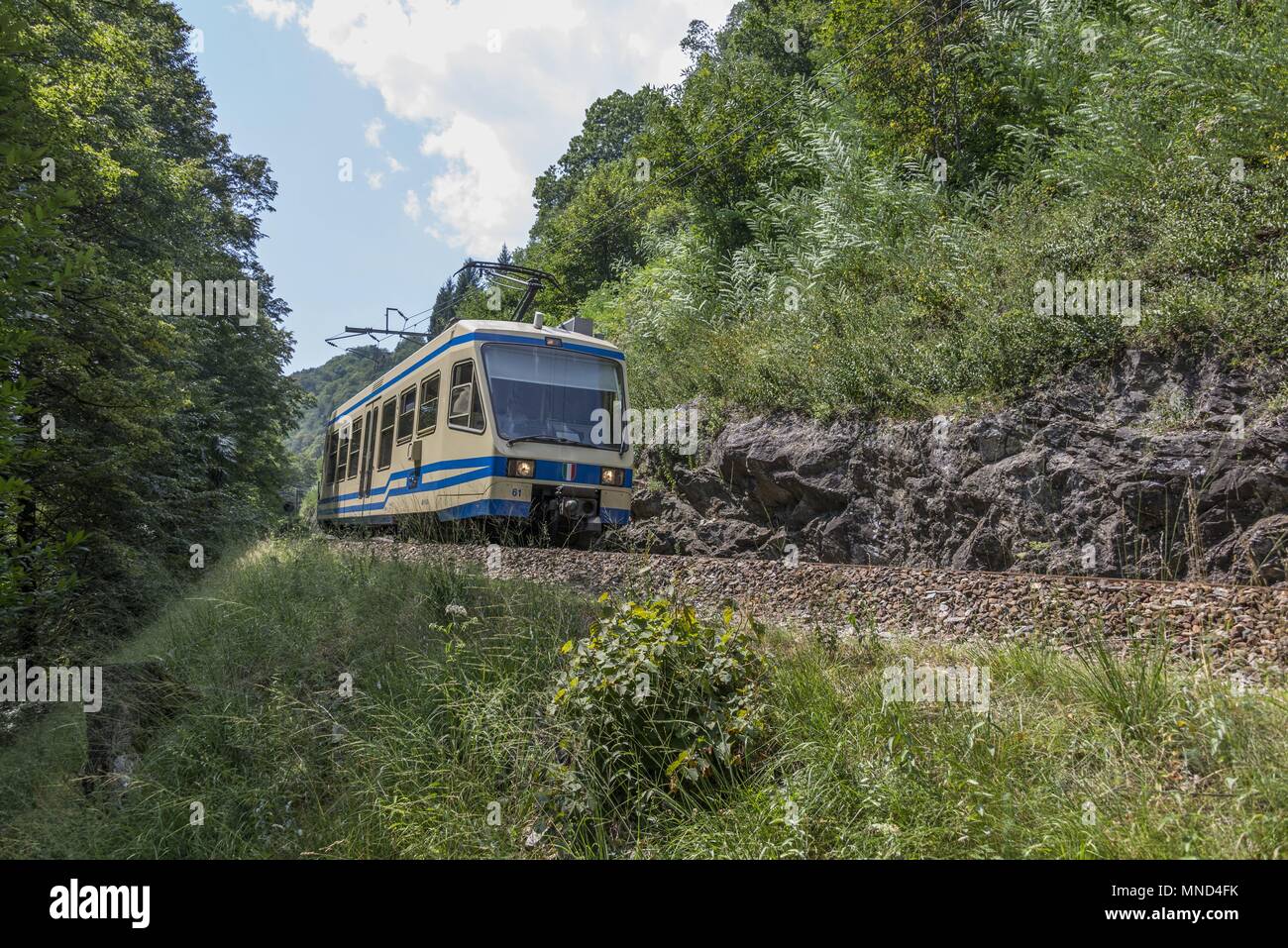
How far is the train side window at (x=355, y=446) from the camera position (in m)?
14.9

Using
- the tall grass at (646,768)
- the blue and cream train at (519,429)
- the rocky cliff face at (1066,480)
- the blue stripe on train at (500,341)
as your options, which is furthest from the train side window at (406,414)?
the tall grass at (646,768)

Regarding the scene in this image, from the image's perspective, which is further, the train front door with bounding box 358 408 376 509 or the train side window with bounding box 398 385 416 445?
the train front door with bounding box 358 408 376 509

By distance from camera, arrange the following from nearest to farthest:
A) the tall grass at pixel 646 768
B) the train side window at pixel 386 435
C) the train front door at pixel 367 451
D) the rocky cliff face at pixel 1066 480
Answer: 1. the tall grass at pixel 646 768
2. the rocky cliff face at pixel 1066 480
3. the train side window at pixel 386 435
4. the train front door at pixel 367 451

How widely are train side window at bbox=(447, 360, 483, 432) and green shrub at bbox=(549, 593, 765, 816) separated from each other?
5906 mm

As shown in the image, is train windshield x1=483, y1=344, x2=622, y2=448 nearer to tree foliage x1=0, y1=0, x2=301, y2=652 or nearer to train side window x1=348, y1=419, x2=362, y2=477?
tree foliage x1=0, y1=0, x2=301, y2=652

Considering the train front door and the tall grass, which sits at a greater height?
the train front door

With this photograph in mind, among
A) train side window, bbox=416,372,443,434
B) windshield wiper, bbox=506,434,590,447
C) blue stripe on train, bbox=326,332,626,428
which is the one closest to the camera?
windshield wiper, bbox=506,434,590,447

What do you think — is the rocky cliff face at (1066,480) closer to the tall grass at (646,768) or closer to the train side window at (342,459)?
the tall grass at (646,768)

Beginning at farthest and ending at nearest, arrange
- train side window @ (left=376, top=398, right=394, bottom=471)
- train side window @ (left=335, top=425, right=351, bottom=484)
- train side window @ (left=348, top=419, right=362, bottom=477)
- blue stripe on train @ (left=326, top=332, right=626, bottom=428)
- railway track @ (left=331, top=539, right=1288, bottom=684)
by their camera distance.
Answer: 1. train side window @ (left=335, top=425, right=351, bottom=484)
2. train side window @ (left=348, top=419, right=362, bottom=477)
3. train side window @ (left=376, top=398, right=394, bottom=471)
4. blue stripe on train @ (left=326, top=332, right=626, bottom=428)
5. railway track @ (left=331, top=539, right=1288, bottom=684)

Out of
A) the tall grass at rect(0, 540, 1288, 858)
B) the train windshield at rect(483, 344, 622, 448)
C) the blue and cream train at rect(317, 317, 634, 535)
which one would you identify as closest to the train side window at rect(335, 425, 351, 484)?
the blue and cream train at rect(317, 317, 634, 535)

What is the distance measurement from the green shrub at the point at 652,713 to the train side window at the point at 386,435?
9.66 m

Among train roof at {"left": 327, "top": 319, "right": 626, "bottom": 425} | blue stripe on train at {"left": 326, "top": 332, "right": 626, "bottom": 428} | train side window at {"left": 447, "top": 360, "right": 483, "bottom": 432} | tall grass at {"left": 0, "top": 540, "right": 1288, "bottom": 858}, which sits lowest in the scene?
tall grass at {"left": 0, "top": 540, "right": 1288, "bottom": 858}

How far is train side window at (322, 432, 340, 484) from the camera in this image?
17.6m
